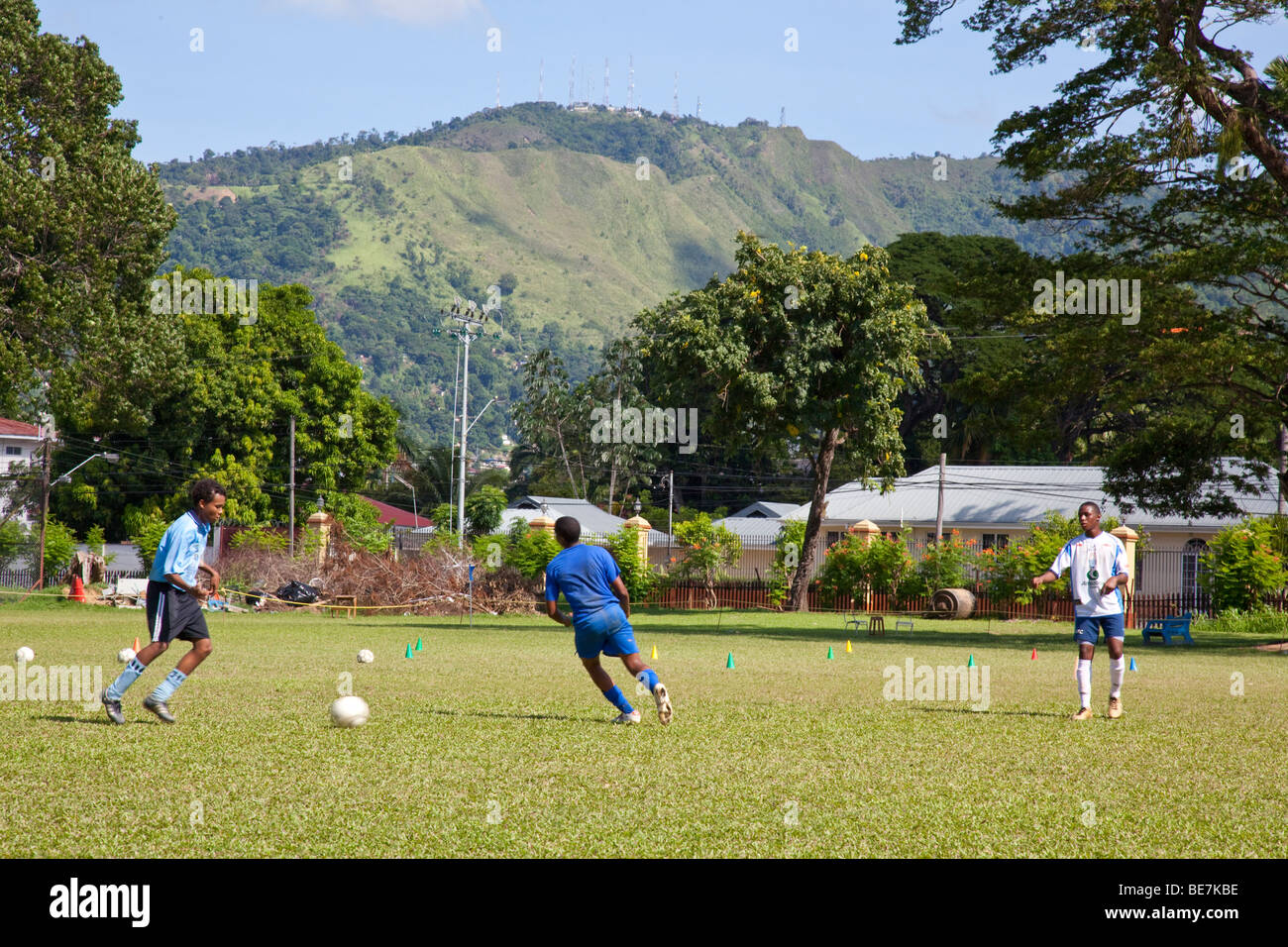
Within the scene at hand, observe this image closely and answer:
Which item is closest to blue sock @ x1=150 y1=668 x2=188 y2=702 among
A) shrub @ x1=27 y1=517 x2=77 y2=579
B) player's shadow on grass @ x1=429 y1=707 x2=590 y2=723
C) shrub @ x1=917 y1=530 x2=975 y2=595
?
player's shadow on grass @ x1=429 y1=707 x2=590 y2=723

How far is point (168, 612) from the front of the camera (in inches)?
392

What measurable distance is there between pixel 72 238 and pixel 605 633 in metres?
22.4

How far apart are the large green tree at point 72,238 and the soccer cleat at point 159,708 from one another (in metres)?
19.4

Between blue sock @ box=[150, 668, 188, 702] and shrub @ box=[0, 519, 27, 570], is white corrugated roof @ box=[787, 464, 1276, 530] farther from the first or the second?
blue sock @ box=[150, 668, 188, 702]

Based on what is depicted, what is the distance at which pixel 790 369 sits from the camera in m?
33.7

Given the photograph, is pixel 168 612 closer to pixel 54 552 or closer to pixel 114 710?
pixel 114 710

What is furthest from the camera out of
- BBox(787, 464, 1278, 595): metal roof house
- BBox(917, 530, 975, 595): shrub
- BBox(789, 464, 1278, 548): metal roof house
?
BBox(789, 464, 1278, 548): metal roof house

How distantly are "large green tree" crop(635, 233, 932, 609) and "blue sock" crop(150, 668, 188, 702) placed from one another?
24236 mm

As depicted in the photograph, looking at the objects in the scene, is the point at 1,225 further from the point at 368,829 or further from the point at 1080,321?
the point at 368,829

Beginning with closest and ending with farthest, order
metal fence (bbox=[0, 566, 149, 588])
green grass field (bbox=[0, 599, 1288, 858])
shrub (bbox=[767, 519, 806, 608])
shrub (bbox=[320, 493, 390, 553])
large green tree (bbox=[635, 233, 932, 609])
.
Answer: green grass field (bbox=[0, 599, 1288, 858]) < large green tree (bbox=[635, 233, 932, 609]) < shrub (bbox=[767, 519, 806, 608]) < shrub (bbox=[320, 493, 390, 553]) < metal fence (bbox=[0, 566, 149, 588])

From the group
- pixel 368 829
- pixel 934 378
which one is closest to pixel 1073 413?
pixel 934 378

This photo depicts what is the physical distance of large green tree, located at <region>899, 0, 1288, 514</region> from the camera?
23312 mm

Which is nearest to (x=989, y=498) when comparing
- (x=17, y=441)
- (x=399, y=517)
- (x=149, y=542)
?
(x=149, y=542)

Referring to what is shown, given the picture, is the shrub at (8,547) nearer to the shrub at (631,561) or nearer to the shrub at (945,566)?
the shrub at (631,561)
